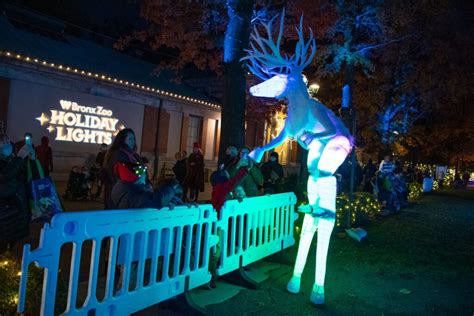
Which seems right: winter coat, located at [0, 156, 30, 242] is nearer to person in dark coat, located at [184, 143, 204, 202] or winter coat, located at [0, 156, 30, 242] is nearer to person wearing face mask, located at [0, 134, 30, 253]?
person wearing face mask, located at [0, 134, 30, 253]

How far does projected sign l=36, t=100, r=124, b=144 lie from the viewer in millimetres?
13977

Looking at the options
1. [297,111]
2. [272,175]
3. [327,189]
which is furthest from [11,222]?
[272,175]

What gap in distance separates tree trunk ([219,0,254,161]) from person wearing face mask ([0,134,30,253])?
428 cm

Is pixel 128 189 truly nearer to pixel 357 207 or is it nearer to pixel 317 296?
pixel 317 296

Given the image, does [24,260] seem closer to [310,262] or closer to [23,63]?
[310,262]

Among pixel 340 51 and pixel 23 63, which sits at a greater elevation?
pixel 340 51

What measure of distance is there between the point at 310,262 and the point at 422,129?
105 feet

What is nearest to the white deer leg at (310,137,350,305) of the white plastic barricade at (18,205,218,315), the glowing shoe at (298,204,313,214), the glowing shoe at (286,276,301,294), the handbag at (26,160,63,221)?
the glowing shoe at (298,204,313,214)

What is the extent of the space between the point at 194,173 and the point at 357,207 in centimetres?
468

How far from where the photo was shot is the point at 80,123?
14.8 m

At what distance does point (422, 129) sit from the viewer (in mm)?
34875

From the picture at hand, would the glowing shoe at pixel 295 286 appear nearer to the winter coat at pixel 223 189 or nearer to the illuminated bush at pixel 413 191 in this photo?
the winter coat at pixel 223 189

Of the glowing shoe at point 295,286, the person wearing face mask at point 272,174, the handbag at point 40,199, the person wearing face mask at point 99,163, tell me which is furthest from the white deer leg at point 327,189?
the person wearing face mask at point 99,163

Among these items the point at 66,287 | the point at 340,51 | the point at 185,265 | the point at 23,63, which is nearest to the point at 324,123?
the point at 185,265
